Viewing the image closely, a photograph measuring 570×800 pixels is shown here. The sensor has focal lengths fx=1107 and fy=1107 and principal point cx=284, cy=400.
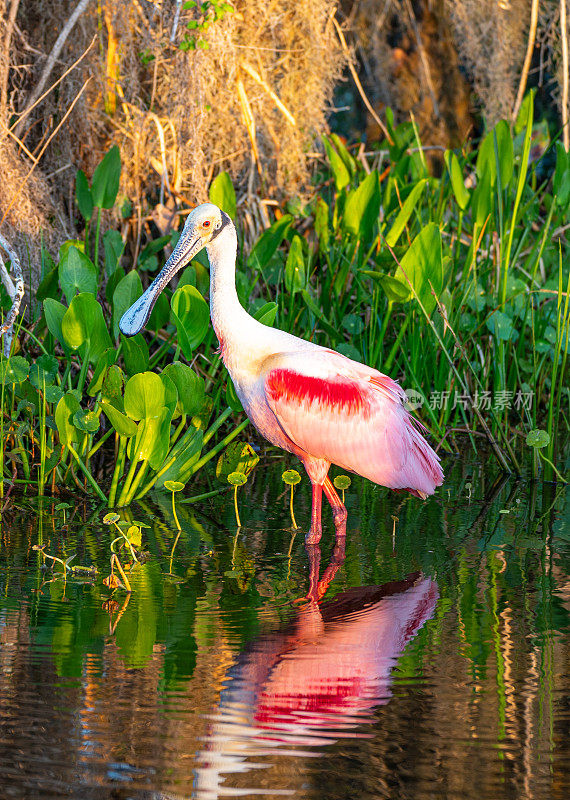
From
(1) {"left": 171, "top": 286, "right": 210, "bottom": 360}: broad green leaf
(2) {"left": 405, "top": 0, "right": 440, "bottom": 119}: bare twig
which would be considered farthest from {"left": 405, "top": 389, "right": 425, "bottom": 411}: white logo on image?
(2) {"left": 405, "top": 0, "right": 440, "bottom": 119}: bare twig

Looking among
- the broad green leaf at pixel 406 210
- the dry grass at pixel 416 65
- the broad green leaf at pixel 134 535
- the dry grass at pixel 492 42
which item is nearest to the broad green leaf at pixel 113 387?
the broad green leaf at pixel 134 535

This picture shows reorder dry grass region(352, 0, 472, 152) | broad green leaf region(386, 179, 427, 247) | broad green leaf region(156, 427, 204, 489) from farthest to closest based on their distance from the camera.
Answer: dry grass region(352, 0, 472, 152), broad green leaf region(386, 179, 427, 247), broad green leaf region(156, 427, 204, 489)

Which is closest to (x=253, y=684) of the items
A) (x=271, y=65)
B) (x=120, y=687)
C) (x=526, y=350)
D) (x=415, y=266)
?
(x=120, y=687)

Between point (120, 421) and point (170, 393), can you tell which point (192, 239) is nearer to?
point (170, 393)

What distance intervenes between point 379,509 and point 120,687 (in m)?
2.36

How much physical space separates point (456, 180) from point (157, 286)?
2418mm

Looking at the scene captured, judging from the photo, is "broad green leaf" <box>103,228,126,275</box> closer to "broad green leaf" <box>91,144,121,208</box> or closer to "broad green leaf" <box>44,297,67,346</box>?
"broad green leaf" <box>91,144,121,208</box>

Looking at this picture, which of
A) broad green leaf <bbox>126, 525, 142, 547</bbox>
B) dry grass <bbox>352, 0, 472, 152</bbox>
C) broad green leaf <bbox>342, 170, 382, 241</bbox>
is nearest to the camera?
broad green leaf <bbox>126, 525, 142, 547</bbox>

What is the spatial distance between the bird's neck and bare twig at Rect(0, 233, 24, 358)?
93cm

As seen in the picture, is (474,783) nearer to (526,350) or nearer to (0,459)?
(0,459)

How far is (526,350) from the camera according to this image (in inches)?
276

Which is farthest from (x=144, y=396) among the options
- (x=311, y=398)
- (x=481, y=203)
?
(x=481, y=203)

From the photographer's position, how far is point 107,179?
6.27 m

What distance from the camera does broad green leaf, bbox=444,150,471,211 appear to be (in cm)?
671
